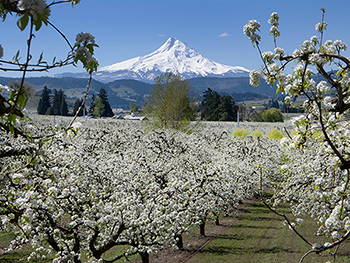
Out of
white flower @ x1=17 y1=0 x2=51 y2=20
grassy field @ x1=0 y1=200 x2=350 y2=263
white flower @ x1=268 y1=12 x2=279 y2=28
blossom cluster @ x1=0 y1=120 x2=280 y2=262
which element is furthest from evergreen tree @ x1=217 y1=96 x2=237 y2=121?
white flower @ x1=17 y1=0 x2=51 y2=20

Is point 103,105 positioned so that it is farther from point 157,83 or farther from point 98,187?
point 98,187

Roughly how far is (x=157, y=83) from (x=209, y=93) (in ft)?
141

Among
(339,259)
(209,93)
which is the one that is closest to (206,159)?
(339,259)

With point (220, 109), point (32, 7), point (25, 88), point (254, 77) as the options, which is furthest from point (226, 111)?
point (32, 7)

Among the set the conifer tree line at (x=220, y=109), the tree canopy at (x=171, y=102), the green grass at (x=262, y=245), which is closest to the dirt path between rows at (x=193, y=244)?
the green grass at (x=262, y=245)

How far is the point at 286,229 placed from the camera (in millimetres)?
15633

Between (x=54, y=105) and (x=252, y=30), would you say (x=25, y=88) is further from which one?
(x=54, y=105)

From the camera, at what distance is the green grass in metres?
12.1

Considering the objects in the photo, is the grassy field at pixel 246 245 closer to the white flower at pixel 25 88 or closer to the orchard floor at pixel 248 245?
the orchard floor at pixel 248 245

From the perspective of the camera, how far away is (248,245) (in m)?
13.6

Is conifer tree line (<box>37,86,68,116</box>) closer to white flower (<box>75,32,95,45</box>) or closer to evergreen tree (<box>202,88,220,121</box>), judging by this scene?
evergreen tree (<box>202,88,220,121</box>)

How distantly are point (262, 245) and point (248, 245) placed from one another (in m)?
0.61

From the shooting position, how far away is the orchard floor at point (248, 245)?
12066 millimetres

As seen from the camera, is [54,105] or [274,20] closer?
[274,20]
